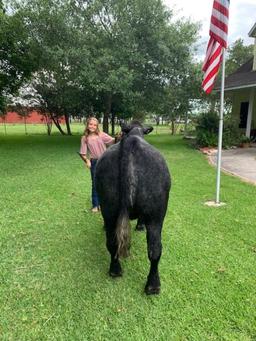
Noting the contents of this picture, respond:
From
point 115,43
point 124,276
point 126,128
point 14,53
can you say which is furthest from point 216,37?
point 14,53

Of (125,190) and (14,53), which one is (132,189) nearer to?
(125,190)

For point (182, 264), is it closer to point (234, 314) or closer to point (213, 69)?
point (234, 314)

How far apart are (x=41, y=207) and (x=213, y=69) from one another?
3890mm

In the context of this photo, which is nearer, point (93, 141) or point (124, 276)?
point (124, 276)

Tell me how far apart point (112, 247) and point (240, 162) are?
25.9 feet

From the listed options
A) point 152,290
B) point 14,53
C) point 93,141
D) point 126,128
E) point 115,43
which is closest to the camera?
point 152,290

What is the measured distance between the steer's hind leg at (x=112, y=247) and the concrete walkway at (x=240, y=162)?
5087 millimetres

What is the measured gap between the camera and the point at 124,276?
3102 mm

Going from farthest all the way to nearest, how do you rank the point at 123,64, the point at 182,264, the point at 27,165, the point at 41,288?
the point at 123,64
the point at 27,165
the point at 182,264
the point at 41,288

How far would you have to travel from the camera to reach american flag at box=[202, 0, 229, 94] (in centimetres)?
473

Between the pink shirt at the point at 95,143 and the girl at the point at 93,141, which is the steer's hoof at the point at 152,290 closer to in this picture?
the girl at the point at 93,141

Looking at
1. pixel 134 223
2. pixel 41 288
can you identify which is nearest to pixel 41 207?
pixel 134 223

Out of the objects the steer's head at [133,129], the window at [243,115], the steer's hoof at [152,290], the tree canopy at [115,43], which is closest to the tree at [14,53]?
the tree canopy at [115,43]

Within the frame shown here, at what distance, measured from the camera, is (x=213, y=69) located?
5.05 meters
